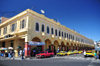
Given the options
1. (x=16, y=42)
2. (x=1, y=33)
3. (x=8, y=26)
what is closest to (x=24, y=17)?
(x=16, y=42)

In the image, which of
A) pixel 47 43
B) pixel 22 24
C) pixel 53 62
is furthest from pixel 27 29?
pixel 53 62

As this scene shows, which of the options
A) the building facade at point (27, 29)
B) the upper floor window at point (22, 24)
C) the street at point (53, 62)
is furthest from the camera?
the upper floor window at point (22, 24)

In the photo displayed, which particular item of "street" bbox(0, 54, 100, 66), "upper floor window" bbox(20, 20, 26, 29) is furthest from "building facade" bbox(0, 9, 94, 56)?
"street" bbox(0, 54, 100, 66)

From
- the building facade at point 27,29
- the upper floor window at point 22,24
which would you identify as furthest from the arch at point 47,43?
the upper floor window at point 22,24

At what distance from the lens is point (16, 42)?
23.1m

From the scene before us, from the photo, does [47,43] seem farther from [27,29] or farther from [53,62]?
[53,62]

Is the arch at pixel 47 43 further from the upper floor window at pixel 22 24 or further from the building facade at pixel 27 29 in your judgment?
the upper floor window at pixel 22 24

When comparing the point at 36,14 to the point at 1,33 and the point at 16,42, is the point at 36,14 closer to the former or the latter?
the point at 16,42

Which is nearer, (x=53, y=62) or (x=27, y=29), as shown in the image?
(x=53, y=62)

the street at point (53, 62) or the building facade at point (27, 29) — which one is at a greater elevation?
the building facade at point (27, 29)

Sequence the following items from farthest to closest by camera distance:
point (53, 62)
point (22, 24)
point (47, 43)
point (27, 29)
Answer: point (47, 43)
point (22, 24)
point (27, 29)
point (53, 62)

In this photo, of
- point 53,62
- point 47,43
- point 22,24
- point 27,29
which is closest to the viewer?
point 53,62

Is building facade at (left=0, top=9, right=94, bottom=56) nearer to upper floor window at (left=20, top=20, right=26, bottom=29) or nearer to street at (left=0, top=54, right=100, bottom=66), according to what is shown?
upper floor window at (left=20, top=20, right=26, bottom=29)

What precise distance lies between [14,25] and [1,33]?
30.3 ft
